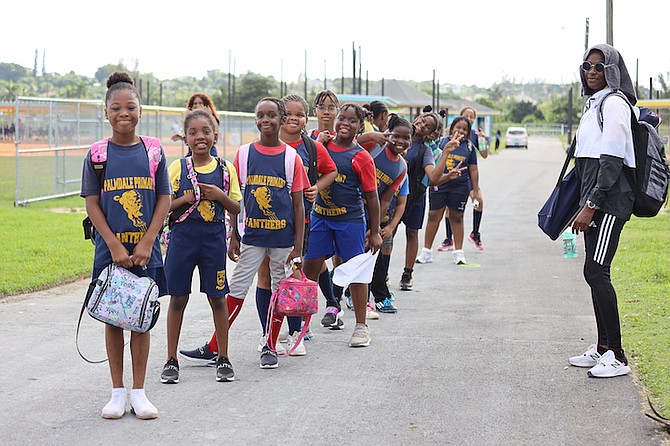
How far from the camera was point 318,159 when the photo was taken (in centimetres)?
735

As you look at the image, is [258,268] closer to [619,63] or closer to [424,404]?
[424,404]

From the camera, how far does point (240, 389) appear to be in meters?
6.12

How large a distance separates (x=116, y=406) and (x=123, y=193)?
47.4 inches

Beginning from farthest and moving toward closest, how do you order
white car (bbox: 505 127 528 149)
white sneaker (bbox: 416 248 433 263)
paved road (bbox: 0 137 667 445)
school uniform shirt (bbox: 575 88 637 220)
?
1. white car (bbox: 505 127 528 149)
2. white sneaker (bbox: 416 248 433 263)
3. school uniform shirt (bbox: 575 88 637 220)
4. paved road (bbox: 0 137 667 445)

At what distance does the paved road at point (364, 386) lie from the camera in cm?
520

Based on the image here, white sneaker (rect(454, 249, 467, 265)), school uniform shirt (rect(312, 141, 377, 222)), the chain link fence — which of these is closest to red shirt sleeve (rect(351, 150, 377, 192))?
school uniform shirt (rect(312, 141, 377, 222))

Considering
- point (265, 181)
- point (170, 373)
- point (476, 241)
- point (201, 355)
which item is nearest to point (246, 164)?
point (265, 181)

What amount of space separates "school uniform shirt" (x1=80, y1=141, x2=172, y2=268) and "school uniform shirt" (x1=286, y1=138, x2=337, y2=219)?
1.86m

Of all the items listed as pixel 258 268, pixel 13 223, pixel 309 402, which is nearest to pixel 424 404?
pixel 309 402

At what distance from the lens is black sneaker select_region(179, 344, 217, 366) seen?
6808mm

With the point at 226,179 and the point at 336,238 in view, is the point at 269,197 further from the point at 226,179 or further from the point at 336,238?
the point at 336,238

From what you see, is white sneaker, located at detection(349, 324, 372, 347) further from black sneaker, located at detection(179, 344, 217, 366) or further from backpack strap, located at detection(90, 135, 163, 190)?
backpack strap, located at detection(90, 135, 163, 190)

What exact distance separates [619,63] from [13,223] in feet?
37.0

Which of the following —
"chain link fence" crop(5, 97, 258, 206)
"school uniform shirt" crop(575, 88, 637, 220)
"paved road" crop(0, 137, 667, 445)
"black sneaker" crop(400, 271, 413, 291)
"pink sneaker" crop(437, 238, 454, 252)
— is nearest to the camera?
"paved road" crop(0, 137, 667, 445)
